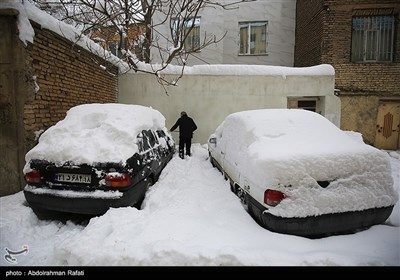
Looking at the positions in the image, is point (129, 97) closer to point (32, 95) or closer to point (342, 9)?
point (32, 95)

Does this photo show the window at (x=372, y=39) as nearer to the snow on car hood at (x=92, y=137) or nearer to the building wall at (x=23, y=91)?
the snow on car hood at (x=92, y=137)

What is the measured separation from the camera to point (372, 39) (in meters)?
9.53

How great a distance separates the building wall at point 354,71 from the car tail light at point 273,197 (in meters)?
8.32

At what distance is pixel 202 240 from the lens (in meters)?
2.65

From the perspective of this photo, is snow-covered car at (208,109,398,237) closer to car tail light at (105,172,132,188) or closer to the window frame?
car tail light at (105,172,132,188)

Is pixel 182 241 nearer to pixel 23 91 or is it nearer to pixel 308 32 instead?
pixel 23 91

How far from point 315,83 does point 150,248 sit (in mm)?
8915

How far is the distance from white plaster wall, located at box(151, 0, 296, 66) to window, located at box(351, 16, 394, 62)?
3813mm

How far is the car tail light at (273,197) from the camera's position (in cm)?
263

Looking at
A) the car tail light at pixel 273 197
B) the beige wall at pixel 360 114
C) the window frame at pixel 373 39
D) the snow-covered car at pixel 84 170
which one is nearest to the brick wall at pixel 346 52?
the window frame at pixel 373 39

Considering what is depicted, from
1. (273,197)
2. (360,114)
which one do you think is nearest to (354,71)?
(360,114)

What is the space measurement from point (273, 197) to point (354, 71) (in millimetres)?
9393
